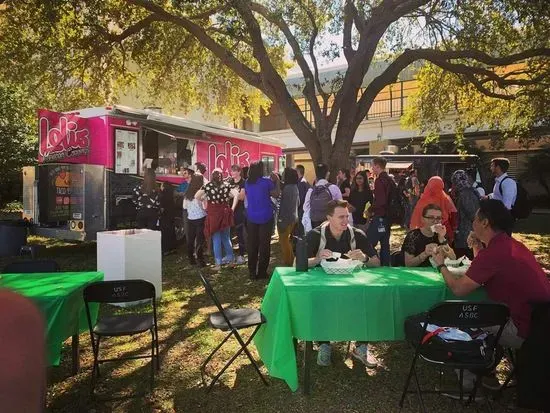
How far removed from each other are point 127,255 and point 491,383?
13.5 feet

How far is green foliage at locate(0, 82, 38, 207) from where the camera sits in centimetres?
1631

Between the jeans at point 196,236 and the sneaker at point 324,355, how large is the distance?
421 cm

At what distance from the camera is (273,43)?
563 inches

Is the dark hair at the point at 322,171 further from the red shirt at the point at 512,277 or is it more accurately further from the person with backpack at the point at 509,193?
the red shirt at the point at 512,277

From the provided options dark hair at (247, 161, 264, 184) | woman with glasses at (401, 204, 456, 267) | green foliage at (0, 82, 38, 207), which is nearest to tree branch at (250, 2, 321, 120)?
dark hair at (247, 161, 264, 184)

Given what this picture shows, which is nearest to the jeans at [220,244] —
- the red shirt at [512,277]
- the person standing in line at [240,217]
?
the person standing in line at [240,217]

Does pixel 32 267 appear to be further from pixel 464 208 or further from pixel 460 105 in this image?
pixel 460 105

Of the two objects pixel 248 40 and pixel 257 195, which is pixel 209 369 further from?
pixel 248 40

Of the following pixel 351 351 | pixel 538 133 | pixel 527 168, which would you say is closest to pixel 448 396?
pixel 351 351

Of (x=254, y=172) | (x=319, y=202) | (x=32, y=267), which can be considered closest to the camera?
(x=32, y=267)

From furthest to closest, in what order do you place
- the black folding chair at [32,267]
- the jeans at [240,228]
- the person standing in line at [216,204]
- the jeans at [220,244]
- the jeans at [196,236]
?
the jeans at [240,228] < the jeans at [196,236] < the jeans at [220,244] < the person standing in line at [216,204] < the black folding chair at [32,267]

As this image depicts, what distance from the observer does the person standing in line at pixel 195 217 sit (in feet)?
25.6

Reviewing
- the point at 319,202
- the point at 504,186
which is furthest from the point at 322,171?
the point at 504,186

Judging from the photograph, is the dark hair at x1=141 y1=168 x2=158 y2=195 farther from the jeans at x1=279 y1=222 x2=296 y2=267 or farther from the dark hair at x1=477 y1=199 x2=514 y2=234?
the dark hair at x1=477 y1=199 x2=514 y2=234
